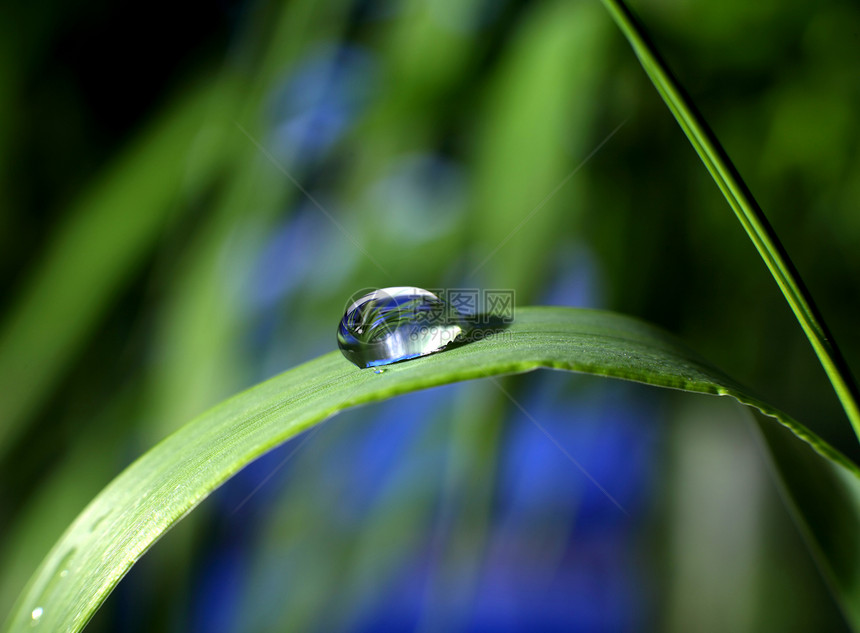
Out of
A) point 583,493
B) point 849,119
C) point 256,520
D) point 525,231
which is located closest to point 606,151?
point 525,231

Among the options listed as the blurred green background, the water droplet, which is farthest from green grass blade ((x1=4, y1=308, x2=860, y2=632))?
the blurred green background

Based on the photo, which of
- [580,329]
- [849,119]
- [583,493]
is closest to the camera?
[580,329]

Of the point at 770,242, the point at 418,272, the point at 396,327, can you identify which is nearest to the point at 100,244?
the point at 418,272

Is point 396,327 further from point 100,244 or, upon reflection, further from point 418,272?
point 100,244

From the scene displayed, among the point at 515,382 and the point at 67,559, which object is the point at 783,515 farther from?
the point at 67,559

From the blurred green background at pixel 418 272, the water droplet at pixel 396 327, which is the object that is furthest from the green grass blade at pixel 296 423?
the blurred green background at pixel 418 272
